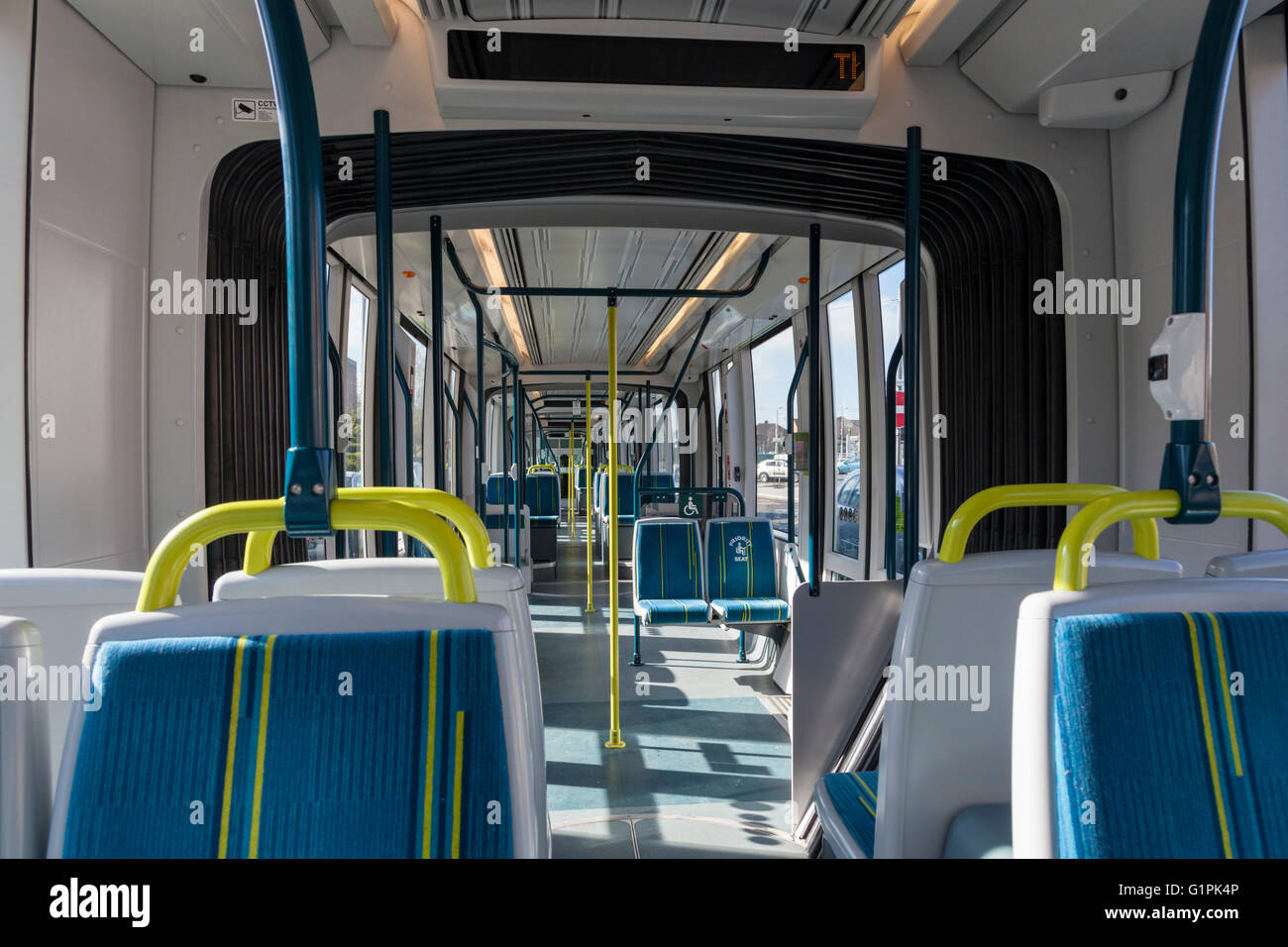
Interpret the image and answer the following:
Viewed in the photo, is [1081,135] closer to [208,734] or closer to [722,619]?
[208,734]

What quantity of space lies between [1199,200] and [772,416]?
7.34 metres

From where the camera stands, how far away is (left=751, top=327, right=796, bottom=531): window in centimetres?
766

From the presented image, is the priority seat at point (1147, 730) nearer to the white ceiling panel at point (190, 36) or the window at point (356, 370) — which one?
the white ceiling panel at point (190, 36)

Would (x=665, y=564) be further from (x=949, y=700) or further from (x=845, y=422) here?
(x=949, y=700)

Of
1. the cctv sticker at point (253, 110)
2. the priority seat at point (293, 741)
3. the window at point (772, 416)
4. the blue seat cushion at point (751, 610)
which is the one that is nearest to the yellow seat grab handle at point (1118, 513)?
the priority seat at point (293, 741)

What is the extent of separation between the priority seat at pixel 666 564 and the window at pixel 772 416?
163cm

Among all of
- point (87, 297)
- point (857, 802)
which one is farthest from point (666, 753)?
point (87, 297)

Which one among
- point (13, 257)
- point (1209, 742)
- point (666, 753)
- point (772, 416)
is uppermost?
point (772, 416)

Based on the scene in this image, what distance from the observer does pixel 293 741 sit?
91 cm

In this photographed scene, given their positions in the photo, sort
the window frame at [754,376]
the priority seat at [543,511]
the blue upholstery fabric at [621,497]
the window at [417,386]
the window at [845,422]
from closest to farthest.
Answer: the window at [845,422] < the window frame at [754,376] < the window at [417,386] < the priority seat at [543,511] < the blue upholstery fabric at [621,497]

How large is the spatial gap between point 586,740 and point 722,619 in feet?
4.51

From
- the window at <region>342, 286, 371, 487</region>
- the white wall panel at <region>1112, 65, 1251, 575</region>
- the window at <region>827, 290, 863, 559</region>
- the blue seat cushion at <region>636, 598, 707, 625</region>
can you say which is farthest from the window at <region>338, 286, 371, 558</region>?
the white wall panel at <region>1112, 65, 1251, 575</region>

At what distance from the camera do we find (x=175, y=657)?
2.99 feet

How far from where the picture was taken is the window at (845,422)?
5523 mm
